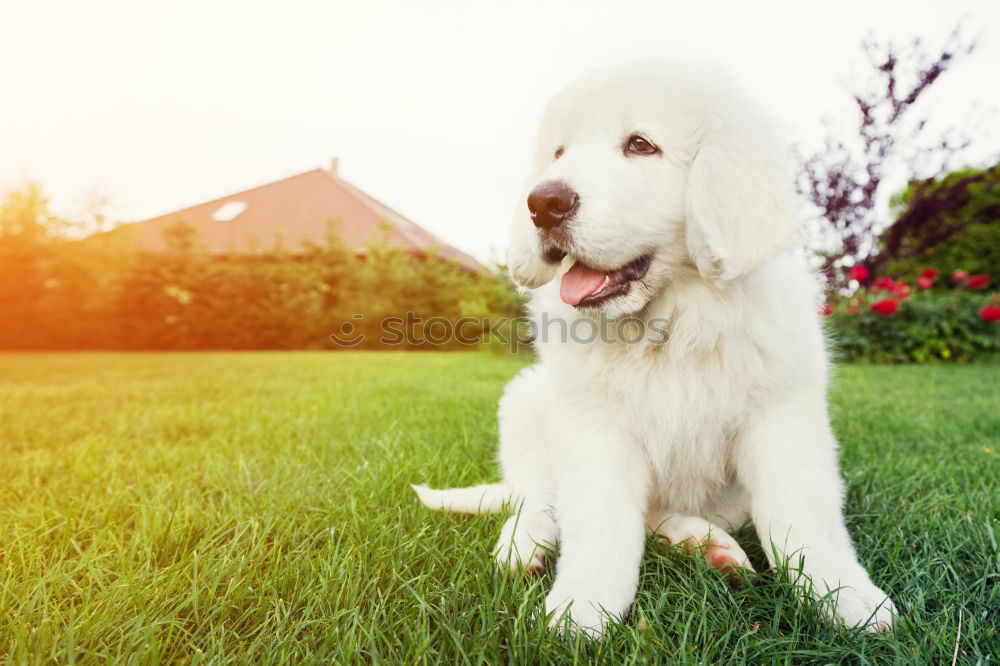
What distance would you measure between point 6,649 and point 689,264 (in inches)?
68.8

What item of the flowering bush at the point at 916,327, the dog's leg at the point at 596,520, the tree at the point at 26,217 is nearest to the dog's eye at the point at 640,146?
the dog's leg at the point at 596,520

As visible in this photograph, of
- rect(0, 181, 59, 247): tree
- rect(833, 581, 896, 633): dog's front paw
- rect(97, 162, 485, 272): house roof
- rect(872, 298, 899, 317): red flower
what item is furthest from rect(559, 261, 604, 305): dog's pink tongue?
rect(0, 181, 59, 247): tree

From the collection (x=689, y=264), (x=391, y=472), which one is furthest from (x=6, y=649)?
(x=689, y=264)

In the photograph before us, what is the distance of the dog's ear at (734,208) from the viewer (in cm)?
147

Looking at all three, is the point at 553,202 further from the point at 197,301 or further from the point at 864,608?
the point at 197,301

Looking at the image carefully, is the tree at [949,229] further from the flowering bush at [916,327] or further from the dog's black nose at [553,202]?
the dog's black nose at [553,202]

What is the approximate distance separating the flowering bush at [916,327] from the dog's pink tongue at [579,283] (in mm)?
7682

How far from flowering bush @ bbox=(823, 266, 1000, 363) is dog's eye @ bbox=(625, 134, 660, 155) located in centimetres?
761

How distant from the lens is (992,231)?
1139 cm

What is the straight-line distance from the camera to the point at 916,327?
830cm

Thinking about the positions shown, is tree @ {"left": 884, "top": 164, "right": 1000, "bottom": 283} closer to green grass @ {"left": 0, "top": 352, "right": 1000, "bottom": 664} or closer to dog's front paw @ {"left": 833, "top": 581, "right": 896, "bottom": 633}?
green grass @ {"left": 0, "top": 352, "right": 1000, "bottom": 664}

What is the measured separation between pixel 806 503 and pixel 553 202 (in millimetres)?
946

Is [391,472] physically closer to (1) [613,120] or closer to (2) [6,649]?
(2) [6,649]

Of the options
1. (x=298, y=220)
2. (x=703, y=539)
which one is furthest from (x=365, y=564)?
(x=298, y=220)
